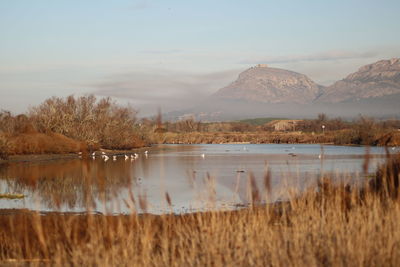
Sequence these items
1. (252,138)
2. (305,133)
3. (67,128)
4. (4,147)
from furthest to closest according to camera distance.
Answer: (252,138) → (305,133) → (67,128) → (4,147)

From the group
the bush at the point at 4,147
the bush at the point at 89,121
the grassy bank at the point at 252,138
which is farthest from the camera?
the grassy bank at the point at 252,138

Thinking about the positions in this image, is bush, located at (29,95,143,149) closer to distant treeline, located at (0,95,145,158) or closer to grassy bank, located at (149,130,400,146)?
distant treeline, located at (0,95,145,158)

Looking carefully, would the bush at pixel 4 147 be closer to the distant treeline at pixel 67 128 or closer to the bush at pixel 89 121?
the distant treeline at pixel 67 128

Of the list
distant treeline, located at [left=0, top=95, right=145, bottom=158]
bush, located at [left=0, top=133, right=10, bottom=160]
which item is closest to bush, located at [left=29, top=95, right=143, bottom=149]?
distant treeline, located at [left=0, top=95, right=145, bottom=158]

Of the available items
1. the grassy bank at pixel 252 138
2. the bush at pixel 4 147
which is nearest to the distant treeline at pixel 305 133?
the grassy bank at pixel 252 138

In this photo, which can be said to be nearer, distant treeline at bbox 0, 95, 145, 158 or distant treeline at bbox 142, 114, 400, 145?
distant treeline at bbox 0, 95, 145, 158

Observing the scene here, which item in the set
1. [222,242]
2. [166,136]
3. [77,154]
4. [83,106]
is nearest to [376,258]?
[222,242]

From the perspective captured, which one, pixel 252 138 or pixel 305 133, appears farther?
pixel 252 138

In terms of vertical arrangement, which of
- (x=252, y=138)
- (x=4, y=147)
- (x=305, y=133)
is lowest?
(x=252, y=138)

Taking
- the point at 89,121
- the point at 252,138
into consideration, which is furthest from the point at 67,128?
the point at 252,138

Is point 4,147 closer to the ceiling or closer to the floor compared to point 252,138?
closer to the ceiling

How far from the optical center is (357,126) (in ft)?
257

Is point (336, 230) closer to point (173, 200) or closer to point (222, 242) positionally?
point (222, 242)

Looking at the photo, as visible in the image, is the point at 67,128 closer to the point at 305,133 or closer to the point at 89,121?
the point at 89,121
